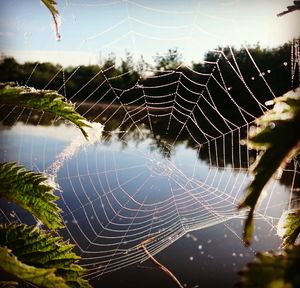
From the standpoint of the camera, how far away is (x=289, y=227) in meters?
0.92

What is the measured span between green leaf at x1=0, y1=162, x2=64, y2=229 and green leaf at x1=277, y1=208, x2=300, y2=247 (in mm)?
517

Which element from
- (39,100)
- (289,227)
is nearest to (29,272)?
(39,100)

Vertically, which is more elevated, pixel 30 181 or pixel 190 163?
pixel 30 181

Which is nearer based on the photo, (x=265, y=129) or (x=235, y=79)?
(x=265, y=129)

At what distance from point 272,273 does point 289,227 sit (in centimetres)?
50

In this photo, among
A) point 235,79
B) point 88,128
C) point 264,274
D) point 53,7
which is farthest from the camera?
point 235,79

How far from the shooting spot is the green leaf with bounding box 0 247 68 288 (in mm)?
641

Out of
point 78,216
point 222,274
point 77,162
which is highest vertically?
point 77,162

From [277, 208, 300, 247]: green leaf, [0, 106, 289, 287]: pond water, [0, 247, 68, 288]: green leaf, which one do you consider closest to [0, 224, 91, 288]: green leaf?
[0, 247, 68, 288]: green leaf

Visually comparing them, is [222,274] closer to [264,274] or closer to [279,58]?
[264,274]

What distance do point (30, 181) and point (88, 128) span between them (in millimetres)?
186

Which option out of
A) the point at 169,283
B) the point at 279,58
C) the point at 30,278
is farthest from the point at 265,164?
the point at 279,58

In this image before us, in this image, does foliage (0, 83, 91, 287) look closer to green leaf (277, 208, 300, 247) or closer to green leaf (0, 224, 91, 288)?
green leaf (0, 224, 91, 288)

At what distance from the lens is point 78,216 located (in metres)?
11.8
